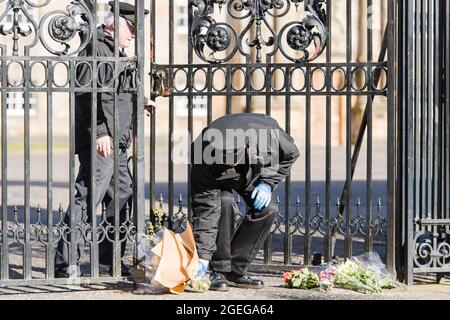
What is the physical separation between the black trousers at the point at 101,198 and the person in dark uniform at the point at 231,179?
0.79 m

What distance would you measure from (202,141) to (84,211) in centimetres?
120

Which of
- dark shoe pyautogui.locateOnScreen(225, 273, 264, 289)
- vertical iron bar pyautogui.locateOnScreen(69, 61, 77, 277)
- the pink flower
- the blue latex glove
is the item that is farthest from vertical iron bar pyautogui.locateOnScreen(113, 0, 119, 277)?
the pink flower

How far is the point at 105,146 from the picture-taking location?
28.8 ft

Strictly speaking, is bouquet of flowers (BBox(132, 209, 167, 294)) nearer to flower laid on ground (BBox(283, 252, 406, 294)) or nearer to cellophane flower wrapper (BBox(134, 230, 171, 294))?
cellophane flower wrapper (BBox(134, 230, 171, 294))

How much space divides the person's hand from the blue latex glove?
135 cm

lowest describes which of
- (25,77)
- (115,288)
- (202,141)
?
(115,288)

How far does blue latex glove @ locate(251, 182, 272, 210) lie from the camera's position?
8.32 metres

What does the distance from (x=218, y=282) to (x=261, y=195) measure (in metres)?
0.81

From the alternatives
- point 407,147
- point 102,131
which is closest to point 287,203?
point 407,147

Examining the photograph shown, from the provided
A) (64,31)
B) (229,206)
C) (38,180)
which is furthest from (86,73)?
(38,180)

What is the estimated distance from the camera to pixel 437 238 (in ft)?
28.9
